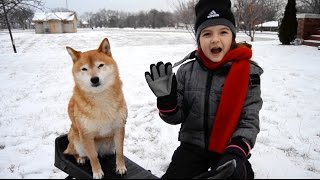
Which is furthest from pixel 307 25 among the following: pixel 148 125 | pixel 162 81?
pixel 162 81

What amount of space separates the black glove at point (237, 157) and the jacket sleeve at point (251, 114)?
0.35 ft

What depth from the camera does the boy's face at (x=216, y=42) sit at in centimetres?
255

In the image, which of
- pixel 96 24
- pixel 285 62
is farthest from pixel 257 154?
pixel 96 24

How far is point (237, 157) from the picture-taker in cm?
206

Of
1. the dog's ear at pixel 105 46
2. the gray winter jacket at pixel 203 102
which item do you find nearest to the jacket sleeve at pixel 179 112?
the gray winter jacket at pixel 203 102

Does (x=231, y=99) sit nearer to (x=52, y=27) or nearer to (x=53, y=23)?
(x=53, y=23)

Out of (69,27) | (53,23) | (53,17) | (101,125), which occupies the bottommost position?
(101,125)

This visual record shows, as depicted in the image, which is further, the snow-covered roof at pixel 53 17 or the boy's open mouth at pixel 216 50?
the snow-covered roof at pixel 53 17

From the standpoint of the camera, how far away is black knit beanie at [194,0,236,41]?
2543 mm

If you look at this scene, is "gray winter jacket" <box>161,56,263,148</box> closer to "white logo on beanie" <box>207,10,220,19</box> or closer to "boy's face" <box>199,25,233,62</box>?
"boy's face" <box>199,25,233,62</box>

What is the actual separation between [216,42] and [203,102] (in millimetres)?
573

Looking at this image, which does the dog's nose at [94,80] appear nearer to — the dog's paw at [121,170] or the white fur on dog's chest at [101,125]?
the white fur on dog's chest at [101,125]

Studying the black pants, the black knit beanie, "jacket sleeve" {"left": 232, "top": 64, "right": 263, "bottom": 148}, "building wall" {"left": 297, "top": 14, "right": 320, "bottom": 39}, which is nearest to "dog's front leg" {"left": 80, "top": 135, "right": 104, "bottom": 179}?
the black pants

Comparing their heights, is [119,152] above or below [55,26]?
below
